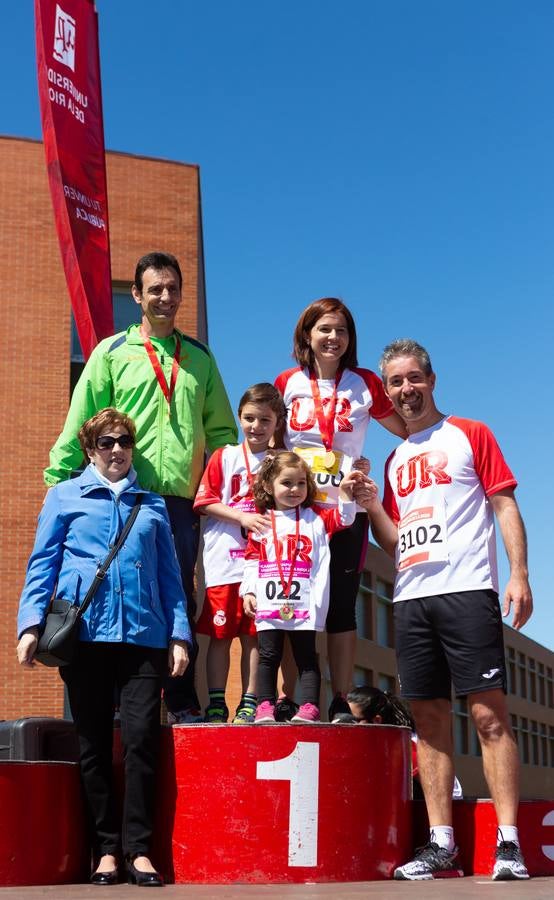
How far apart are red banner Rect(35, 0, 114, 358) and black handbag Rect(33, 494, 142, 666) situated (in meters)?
4.02

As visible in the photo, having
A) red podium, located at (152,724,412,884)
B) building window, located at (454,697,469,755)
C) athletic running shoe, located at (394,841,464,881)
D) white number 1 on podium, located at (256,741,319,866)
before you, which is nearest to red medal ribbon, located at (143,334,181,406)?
A: red podium, located at (152,724,412,884)

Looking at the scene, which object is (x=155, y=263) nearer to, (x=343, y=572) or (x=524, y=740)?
(x=343, y=572)

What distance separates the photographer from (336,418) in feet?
18.2

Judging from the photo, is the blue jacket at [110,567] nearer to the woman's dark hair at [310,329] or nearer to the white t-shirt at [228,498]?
the white t-shirt at [228,498]

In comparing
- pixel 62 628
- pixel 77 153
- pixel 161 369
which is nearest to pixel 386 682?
pixel 77 153

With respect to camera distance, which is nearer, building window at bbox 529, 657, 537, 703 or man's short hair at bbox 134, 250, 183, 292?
man's short hair at bbox 134, 250, 183, 292

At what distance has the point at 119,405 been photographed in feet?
18.0

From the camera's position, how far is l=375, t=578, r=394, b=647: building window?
37.1m

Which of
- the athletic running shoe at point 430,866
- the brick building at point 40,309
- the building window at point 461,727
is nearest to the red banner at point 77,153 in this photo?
the athletic running shoe at point 430,866

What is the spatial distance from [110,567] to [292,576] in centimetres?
91

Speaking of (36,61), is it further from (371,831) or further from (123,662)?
(371,831)

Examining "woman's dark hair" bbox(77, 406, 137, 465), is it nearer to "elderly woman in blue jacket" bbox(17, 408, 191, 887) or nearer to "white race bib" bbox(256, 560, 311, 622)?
"elderly woman in blue jacket" bbox(17, 408, 191, 887)

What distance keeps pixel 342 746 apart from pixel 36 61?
6.94m

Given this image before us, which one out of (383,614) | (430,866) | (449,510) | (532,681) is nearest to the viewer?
(430,866)
